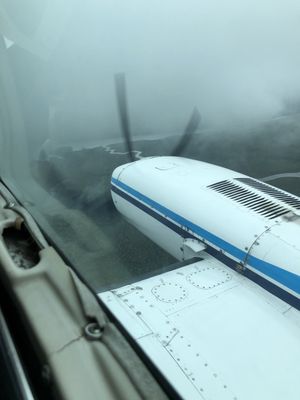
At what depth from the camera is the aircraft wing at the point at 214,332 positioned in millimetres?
1200

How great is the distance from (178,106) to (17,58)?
7.30 ft

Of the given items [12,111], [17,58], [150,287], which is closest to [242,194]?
[150,287]

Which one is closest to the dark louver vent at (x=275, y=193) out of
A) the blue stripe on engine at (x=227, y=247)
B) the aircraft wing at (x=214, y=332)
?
the blue stripe on engine at (x=227, y=247)

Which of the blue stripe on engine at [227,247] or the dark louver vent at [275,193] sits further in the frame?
the dark louver vent at [275,193]

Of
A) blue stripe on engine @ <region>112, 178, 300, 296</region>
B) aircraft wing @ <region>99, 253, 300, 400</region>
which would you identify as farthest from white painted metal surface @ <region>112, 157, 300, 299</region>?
aircraft wing @ <region>99, 253, 300, 400</region>

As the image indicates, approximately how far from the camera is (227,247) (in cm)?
200

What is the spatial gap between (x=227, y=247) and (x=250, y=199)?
0.43m

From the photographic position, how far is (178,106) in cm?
459

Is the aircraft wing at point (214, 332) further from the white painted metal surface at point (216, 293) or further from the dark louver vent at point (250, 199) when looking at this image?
the dark louver vent at point (250, 199)

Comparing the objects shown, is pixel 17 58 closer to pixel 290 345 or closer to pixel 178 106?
pixel 178 106

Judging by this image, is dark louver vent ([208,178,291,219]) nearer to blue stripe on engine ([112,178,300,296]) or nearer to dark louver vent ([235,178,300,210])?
dark louver vent ([235,178,300,210])

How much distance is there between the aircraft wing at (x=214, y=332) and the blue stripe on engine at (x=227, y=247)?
0.33 feet

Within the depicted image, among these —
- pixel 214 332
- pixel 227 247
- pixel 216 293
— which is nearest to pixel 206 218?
pixel 227 247

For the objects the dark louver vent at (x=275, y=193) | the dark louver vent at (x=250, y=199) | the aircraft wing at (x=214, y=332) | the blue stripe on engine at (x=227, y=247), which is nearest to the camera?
the aircraft wing at (x=214, y=332)
